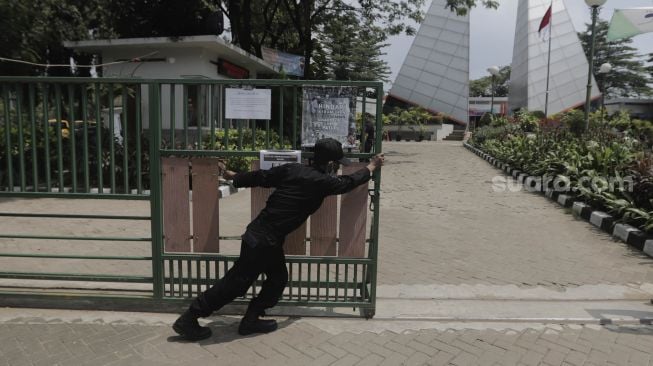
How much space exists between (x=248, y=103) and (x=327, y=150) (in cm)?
83

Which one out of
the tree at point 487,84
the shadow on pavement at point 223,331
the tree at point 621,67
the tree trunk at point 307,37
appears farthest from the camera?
the tree at point 487,84

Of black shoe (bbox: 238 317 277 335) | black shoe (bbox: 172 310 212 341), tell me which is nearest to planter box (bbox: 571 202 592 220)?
black shoe (bbox: 238 317 277 335)

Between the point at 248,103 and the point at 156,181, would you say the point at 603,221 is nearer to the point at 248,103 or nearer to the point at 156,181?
the point at 248,103

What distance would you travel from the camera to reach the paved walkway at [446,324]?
3432 mm

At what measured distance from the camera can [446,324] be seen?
4.04 metres

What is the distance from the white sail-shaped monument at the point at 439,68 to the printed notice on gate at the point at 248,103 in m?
44.2

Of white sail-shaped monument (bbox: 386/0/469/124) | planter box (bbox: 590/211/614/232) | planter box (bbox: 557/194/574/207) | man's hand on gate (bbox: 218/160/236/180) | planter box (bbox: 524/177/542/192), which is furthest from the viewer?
white sail-shaped monument (bbox: 386/0/469/124)

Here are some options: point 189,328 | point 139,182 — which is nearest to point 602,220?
point 189,328

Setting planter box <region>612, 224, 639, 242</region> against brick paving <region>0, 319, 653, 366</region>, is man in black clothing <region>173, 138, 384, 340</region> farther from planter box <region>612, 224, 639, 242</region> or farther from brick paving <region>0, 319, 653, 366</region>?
planter box <region>612, 224, 639, 242</region>

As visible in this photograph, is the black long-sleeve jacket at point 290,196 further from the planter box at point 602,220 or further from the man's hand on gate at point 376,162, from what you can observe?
the planter box at point 602,220

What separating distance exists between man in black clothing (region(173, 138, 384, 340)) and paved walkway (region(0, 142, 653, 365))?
287 millimetres

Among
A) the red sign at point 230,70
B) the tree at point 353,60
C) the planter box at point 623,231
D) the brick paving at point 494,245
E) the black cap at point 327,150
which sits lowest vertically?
the brick paving at point 494,245

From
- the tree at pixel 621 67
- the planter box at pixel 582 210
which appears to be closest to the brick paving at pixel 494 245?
the planter box at pixel 582 210

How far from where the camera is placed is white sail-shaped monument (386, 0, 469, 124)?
46312mm
